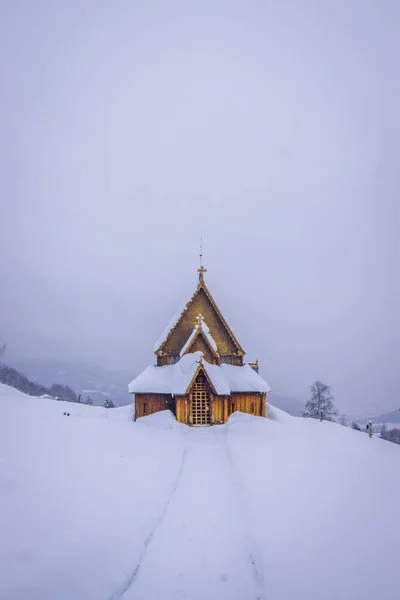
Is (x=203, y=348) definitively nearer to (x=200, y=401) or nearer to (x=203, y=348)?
(x=203, y=348)

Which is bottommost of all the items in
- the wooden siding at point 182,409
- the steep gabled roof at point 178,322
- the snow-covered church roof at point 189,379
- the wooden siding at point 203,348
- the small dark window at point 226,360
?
the wooden siding at point 182,409

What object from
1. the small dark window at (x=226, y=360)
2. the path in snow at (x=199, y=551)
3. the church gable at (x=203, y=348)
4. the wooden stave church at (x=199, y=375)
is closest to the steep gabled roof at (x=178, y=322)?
the wooden stave church at (x=199, y=375)

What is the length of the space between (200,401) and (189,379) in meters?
2.15

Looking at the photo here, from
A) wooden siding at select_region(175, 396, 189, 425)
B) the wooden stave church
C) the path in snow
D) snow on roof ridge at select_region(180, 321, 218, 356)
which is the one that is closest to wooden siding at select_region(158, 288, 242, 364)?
the wooden stave church

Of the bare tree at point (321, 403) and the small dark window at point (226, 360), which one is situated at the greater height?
the small dark window at point (226, 360)

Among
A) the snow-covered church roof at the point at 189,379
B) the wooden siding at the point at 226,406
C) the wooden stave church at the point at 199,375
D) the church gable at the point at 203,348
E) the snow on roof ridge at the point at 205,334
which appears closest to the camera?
the wooden siding at the point at 226,406

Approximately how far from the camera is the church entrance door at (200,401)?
925 inches

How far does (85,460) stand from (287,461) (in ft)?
28.0

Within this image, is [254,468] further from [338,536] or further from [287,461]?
[338,536]

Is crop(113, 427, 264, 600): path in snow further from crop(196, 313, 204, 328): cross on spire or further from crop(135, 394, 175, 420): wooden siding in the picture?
crop(196, 313, 204, 328): cross on spire

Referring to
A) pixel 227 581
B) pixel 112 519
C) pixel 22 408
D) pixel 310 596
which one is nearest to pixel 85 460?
pixel 112 519

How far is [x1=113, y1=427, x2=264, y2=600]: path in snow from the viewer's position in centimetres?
651

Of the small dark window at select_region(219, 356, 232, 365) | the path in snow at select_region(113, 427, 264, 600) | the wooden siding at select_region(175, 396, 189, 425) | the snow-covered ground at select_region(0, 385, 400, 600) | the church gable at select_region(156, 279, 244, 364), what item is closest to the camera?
the snow-covered ground at select_region(0, 385, 400, 600)

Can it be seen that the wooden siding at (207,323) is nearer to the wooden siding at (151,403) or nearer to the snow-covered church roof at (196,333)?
the snow-covered church roof at (196,333)
